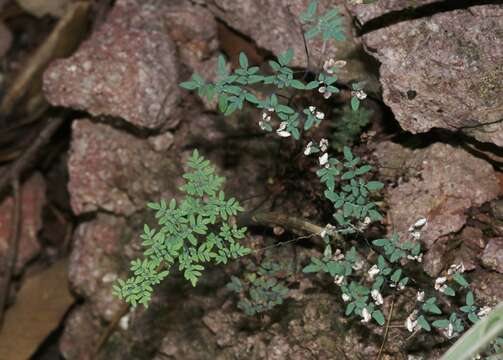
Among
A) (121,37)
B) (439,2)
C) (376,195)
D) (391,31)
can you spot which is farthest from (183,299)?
(439,2)

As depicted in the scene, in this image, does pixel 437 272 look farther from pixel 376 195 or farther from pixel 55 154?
pixel 55 154

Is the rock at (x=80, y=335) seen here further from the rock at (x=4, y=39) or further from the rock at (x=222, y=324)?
the rock at (x=4, y=39)

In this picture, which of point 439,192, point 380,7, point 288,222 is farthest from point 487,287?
point 380,7

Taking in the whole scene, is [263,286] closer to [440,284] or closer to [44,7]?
[440,284]

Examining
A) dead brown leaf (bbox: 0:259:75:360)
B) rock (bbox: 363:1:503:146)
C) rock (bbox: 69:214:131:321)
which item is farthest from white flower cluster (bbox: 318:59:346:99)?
dead brown leaf (bbox: 0:259:75:360)

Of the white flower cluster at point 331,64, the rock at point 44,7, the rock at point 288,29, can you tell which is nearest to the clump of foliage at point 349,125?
the rock at point 288,29

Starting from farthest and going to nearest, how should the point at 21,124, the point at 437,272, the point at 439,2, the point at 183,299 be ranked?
the point at 21,124
the point at 183,299
the point at 437,272
the point at 439,2
